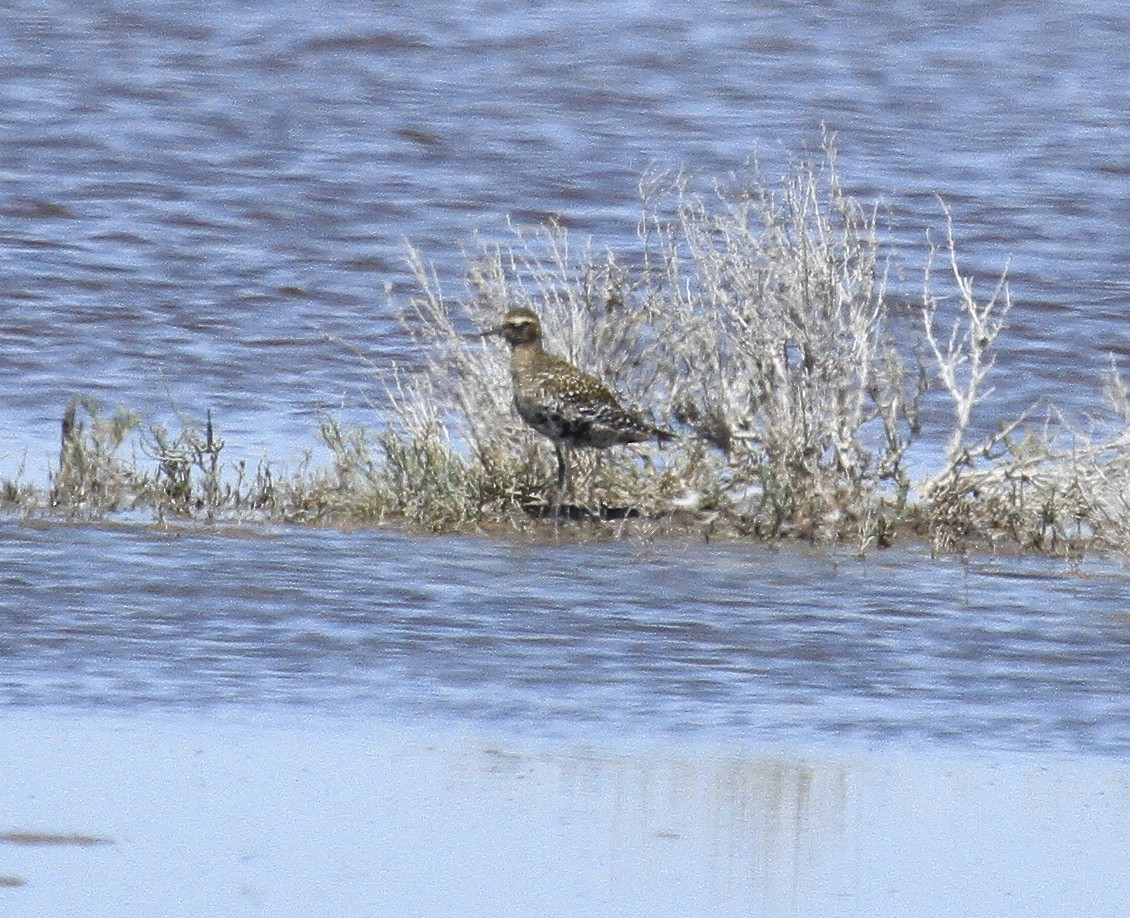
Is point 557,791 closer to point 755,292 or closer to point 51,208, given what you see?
point 755,292

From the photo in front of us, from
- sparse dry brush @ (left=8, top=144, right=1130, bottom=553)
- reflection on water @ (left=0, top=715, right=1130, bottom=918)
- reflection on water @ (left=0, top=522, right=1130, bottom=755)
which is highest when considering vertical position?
sparse dry brush @ (left=8, top=144, right=1130, bottom=553)

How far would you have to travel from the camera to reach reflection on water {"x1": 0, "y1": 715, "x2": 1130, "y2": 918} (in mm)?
6863

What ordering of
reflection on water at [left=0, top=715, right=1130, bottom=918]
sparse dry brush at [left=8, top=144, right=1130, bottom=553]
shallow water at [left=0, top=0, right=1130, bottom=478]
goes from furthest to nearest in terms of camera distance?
shallow water at [left=0, top=0, right=1130, bottom=478]
sparse dry brush at [left=8, top=144, right=1130, bottom=553]
reflection on water at [left=0, top=715, right=1130, bottom=918]

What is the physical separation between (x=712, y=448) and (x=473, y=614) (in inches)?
108

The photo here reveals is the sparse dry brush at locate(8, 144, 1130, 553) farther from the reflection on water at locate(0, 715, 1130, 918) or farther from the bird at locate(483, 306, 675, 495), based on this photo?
the reflection on water at locate(0, 715, 1130, 918)

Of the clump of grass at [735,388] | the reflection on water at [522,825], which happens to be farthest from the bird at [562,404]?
the reflection on water at [522,825]

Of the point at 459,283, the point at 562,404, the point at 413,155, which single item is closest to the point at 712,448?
the point at 562,404

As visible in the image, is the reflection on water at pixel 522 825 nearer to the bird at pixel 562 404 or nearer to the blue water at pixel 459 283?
the blue water at pixel 459 283

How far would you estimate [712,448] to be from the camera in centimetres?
1293

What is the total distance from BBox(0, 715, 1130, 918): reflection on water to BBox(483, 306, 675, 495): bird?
3.45 m

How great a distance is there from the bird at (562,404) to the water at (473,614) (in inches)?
20.7

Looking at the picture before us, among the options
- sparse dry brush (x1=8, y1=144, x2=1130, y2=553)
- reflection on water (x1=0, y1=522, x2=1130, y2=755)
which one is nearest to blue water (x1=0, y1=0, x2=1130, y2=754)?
reflection on water (x1=0, y1=522, x2=1130, y2=755)

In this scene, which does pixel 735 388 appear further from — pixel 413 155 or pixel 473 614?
pixel 413 155

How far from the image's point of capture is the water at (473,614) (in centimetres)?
731
